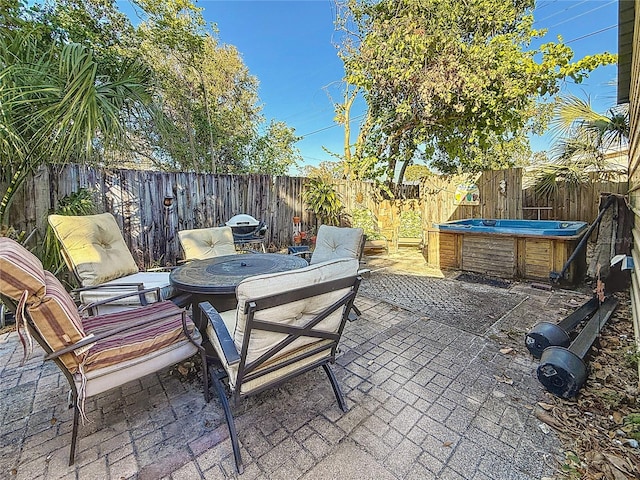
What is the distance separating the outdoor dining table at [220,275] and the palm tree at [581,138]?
509 cm

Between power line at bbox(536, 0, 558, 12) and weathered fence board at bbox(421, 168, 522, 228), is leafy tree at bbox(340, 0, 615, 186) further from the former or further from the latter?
weathered fence board at bbox(421, 168, 522, 228)

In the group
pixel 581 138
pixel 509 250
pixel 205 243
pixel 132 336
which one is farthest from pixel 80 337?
pixel 581 138

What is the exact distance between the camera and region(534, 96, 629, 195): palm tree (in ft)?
15.0

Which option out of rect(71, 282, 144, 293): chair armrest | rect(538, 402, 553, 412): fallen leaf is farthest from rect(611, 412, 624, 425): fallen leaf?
rect(71, 282, 144, 293): chair armrest

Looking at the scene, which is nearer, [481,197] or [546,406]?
[546,406]

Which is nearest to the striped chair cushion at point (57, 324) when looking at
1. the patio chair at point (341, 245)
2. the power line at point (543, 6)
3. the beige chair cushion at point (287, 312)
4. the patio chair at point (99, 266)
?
the beige chair cushion at point (287, 312)

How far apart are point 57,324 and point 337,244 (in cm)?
257

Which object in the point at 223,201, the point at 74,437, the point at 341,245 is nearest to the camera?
the point at 74,437

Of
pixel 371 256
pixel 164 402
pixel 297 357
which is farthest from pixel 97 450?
pixel 371 256

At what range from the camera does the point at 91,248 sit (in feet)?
9.82

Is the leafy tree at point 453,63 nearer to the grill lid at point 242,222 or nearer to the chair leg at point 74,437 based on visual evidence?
the grill lid at point 242,222

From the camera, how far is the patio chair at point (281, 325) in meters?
1.39

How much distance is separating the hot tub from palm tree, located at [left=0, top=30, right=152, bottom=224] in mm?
4969

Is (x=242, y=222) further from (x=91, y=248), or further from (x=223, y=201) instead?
(x=91, y=248)
